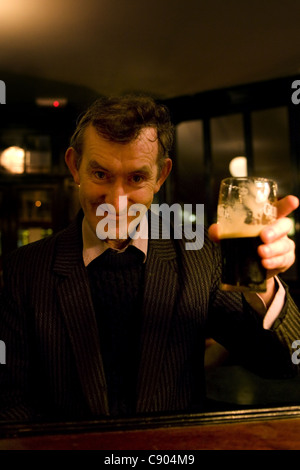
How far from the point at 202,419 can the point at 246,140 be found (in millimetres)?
5340

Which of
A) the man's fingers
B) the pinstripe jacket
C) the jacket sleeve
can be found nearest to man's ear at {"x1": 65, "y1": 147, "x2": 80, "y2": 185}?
the pinstripe jacket

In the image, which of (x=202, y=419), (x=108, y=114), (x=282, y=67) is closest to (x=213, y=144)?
(x=282, y=67)

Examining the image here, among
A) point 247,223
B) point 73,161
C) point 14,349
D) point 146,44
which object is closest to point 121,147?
point 73,161

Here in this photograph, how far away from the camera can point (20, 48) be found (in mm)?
4137

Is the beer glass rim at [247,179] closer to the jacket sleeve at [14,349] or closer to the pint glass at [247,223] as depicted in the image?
the pint glass at [247,223]

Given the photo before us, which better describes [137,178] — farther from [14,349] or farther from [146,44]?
[146,44]

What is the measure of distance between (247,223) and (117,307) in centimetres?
71

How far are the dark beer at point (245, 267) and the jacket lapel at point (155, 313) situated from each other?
19.9 inches

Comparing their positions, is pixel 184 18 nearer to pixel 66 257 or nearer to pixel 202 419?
pixel 66 257

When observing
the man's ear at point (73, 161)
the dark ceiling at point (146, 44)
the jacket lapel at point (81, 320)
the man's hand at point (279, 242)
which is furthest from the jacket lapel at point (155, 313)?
the dark ceiling at point (146, 44)

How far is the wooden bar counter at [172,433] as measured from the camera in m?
0.79

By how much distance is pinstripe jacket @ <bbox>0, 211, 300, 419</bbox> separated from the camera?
4.50 feet

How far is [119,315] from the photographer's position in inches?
59.1

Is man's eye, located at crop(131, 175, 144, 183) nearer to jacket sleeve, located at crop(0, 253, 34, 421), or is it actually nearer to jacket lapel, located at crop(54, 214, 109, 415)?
jacket lapel, located at crop(54, 214, 109, 415)
